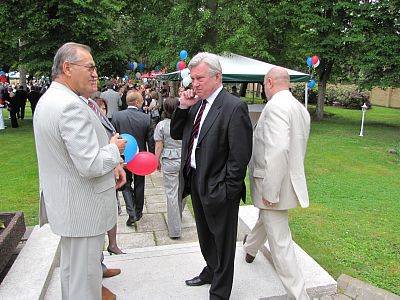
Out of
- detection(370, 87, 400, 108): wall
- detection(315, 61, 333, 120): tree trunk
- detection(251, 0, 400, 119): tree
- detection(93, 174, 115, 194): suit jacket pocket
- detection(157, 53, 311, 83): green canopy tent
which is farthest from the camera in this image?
detection(370, 87, 400, 108): wall

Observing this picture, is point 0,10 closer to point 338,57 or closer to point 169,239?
point 169,239

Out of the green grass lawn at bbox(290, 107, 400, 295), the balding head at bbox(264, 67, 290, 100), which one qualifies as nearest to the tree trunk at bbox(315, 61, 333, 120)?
the green grass lawn at bbox(290, 107, 400, 295)

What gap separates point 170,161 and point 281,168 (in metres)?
2.25

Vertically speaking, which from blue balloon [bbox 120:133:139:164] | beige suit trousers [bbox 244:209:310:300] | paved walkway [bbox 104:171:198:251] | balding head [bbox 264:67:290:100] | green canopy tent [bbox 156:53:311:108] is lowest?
paved walkway [bbox 104:171:198:251]

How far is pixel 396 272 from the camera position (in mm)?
3572

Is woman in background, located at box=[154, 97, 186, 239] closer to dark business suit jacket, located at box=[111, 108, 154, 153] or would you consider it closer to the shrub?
dark business suit jacket, located at box=[111, 108, 154, 153]

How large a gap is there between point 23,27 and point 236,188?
1290cm

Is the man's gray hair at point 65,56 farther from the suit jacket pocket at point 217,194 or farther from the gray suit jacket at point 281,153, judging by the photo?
the gray suit jacket at point 281,153

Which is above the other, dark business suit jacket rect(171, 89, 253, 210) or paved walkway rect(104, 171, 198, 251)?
dark business suit jacket rect(171, 89, 253, 210)

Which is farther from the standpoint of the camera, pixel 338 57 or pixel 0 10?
pixel 338 57

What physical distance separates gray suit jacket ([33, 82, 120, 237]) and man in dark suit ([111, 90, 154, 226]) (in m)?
2.51

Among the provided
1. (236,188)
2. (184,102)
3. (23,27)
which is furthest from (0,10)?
(236,188)

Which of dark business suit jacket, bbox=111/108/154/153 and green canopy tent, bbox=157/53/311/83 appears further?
green canopy tent, bbox=157/53/311/83

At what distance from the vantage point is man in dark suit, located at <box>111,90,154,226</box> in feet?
15.4
